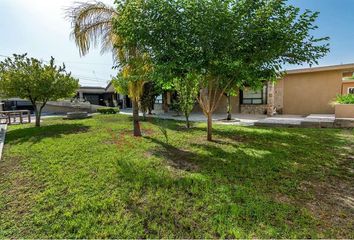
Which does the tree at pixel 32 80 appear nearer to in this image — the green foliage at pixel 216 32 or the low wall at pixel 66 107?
the green foliage at pixel 216 32

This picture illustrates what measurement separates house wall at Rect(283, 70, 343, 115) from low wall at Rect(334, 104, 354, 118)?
4466 mm

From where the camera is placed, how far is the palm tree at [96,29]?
837 centimetres

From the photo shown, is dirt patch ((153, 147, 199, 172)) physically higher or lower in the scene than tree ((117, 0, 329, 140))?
lower

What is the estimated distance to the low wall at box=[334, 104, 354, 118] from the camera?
34.3 feet

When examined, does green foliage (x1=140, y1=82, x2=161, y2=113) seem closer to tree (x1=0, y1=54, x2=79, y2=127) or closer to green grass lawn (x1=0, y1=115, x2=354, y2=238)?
tree (x1=0, y1=54, x2=79, y2=127)

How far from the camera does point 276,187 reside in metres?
4.18

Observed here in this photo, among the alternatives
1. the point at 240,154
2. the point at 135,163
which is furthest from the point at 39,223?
the point at 240,154

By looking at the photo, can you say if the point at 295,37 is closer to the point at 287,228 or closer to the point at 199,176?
the point at 199,176

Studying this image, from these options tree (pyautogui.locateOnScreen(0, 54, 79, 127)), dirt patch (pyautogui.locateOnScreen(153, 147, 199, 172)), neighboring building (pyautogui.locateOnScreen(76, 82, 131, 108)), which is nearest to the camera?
dirt patch (pyautogui.locateOnScreen(153, 147, 199, 172))

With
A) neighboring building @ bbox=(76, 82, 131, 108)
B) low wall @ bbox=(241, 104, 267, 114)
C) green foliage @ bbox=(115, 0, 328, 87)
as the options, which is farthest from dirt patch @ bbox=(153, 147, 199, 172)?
neighboring building @ bbox=(76, 82, 131, 108)

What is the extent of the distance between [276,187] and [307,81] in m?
14.2

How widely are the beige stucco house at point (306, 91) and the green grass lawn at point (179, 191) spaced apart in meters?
9.45

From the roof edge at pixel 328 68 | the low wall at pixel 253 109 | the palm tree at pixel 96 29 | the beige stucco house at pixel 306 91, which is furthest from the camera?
the low wall at pixel 253 109

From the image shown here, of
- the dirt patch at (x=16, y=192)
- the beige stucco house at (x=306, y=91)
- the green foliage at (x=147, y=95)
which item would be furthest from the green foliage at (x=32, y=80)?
the beige stucco house at (x=306, y=91)
